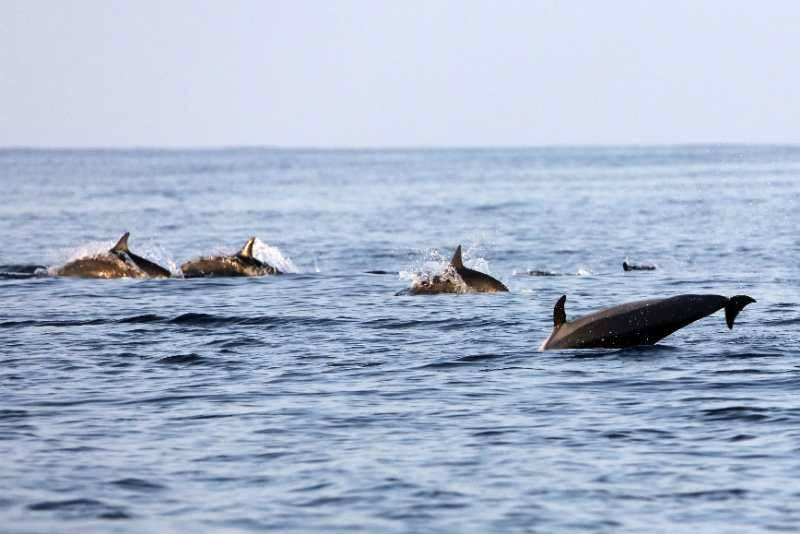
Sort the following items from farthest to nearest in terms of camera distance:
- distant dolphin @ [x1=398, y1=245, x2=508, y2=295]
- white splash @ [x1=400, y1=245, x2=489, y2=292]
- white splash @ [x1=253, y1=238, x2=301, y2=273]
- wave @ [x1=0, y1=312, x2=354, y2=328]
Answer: white splash @ [x1=253, y1=238, x2=301, y2=273] → white splash @ [x1=400, y1=245, x2=489, y2=292] → distant dolphin @ [x1=398, y1=245, x2=508, y2=295] → wave @ [x1=0, y1=312, x2=354, y2=328]

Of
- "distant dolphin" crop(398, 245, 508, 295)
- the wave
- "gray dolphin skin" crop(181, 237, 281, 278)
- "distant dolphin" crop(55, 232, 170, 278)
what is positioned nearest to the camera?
the wave

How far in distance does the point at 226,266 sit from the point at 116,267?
2.12 metres

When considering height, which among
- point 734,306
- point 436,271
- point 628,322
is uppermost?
point 734,306

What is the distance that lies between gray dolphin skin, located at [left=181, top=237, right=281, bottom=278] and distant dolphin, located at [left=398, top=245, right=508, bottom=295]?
5.52 metres

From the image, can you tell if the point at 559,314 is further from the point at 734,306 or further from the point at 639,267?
the point at 639,267

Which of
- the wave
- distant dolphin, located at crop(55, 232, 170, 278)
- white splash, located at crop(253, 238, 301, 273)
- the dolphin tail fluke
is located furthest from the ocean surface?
white splash, located at crop(253, 238, 301, 273)

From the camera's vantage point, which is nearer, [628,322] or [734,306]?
[734,306]

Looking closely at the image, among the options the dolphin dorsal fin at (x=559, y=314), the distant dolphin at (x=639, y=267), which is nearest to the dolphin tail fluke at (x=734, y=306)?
the dolphin dorsal fin at (x=559, y=314)

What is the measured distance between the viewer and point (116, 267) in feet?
101

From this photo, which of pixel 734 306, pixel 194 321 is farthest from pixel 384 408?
pixel 194 321

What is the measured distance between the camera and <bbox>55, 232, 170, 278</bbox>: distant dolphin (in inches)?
1213

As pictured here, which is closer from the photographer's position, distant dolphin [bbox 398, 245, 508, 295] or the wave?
the wave

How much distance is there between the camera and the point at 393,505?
1143cm

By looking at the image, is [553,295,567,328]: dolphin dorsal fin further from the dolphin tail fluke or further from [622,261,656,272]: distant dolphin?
[622,261,656,272]: distant dolphin
